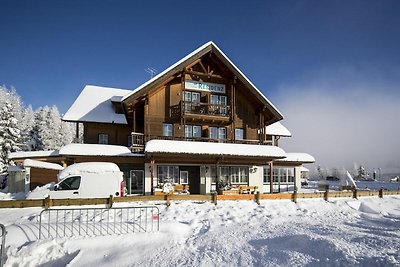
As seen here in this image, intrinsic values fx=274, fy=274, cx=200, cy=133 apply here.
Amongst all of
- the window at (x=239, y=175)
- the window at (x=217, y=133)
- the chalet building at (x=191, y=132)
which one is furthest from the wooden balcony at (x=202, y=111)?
the window at (x=239, y=175)

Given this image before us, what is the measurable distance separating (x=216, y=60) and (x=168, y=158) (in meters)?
10.2

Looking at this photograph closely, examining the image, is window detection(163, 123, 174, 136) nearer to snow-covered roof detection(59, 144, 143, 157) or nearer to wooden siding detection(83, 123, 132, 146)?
snow-covered roof detection(59, 144, 143, 157)

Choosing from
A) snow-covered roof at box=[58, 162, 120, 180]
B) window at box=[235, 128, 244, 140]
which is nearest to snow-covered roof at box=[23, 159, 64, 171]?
snow-covered roof at box=[58, 162, 120, 180]

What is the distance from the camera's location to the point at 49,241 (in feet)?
30.6

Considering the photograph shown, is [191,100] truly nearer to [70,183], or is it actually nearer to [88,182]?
[88,182]

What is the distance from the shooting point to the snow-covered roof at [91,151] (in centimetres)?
1994

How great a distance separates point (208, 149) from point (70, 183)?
9.89 meters

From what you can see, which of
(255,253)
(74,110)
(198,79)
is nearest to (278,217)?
(255,253)

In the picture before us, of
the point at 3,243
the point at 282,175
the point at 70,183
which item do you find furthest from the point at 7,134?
the point at 282,175

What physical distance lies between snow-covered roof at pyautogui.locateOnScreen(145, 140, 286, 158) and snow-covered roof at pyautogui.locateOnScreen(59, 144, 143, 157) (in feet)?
9.15

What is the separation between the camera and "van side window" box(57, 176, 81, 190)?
14836 millimetres

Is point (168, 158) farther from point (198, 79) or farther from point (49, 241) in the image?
point (49, 241)

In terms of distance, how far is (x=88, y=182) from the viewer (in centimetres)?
1521

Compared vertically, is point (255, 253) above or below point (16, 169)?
below
